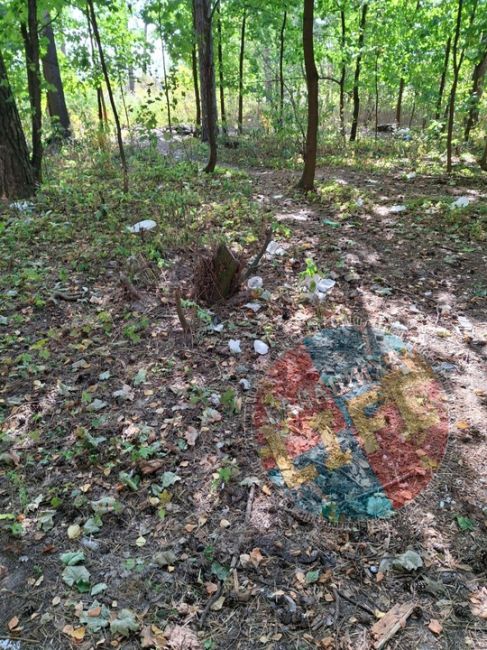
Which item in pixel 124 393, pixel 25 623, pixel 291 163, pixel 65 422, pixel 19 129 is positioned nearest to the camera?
pixel 25 623

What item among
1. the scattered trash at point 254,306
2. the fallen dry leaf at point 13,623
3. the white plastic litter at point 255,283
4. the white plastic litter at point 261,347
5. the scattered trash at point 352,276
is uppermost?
the white plastic litter at point 255,283

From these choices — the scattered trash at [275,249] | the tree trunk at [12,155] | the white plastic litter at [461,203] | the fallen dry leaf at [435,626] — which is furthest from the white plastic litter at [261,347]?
the tree trunk at [12,155]

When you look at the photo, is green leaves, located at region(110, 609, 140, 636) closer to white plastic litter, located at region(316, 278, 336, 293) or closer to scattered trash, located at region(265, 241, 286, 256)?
white plastic litter, located at region(316, 278, 336, 293)

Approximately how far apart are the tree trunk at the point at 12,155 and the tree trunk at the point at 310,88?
3.67 metres

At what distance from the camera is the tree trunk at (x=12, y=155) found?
5363 millimetres

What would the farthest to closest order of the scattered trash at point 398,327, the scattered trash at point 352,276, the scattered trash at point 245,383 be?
1. the scattered trash at point 352,276
2. the scattered trash at point 398,327
3. the scattered trash at point 245,383

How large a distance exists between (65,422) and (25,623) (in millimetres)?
1070

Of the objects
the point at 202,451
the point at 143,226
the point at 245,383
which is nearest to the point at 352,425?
the point at 245,383

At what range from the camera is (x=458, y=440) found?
233 centimetres

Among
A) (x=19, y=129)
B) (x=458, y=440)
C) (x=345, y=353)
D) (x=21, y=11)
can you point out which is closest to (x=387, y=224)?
(x=345, y=353)

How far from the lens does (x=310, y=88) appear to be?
5.98 metres

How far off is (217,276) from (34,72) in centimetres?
437

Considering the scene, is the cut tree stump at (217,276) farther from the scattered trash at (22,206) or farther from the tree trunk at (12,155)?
the tree trunk at (12,155)

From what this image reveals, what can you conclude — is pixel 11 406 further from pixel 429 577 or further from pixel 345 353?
pixel 429 577
